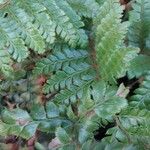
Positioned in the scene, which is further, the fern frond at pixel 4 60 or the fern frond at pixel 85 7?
the fern frond at pixel 85 7

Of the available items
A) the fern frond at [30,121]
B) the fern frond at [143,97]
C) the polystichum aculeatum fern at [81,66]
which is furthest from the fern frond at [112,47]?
the fern frond at [30,121]

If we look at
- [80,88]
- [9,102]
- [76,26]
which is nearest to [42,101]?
[9,102]

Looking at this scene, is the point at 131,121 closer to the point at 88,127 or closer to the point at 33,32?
the point at 88,127

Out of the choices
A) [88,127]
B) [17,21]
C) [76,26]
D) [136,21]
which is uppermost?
[17,21]

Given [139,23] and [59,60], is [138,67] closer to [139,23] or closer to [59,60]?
[139,23]

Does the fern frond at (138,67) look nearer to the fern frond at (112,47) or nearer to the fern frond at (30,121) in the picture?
the fern frond at (112,47)

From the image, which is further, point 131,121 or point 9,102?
point 9,102
